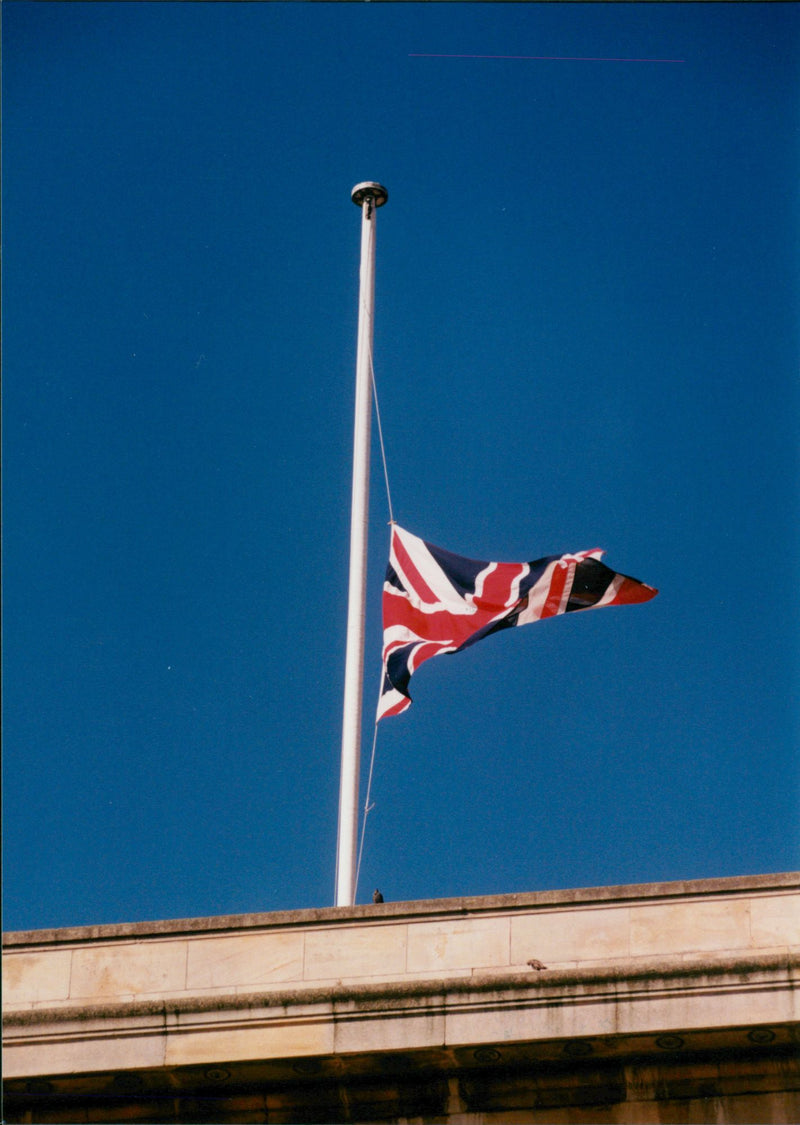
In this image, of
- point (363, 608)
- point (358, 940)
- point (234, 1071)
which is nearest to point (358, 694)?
point (363, 608)

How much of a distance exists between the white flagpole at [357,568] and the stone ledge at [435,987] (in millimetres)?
3116

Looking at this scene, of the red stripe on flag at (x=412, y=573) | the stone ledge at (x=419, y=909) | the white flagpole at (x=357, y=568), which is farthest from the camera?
the red stripe on flag at (x=412, y=573)

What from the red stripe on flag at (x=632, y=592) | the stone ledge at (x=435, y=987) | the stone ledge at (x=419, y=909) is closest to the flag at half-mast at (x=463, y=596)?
the red stripe on flag at (x=632, y=592)

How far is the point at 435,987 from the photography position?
15227 mm

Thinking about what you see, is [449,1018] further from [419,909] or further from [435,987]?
[419,909]

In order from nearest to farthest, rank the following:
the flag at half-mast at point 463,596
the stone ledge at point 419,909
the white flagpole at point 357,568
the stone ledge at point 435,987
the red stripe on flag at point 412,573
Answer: the stone ledge at point 435,987, the stone ledge at point 419,909, the white flagpole at point 357,568, the flag at half-mast at point 463,596, the red stripe on flag at point 412,573

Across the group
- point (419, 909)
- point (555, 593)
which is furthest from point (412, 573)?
point (419, 909)

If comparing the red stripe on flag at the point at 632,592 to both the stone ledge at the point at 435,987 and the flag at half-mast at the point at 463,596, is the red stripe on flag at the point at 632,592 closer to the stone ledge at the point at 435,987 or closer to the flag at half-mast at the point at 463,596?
the flag at half-mast at the point at 463,596

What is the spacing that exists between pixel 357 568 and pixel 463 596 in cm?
138

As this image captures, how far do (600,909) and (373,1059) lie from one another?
2.45 m

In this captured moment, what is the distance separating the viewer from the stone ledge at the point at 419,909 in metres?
16.1

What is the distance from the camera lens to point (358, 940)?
16672mm

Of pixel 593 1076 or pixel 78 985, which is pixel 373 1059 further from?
pixel 78 985

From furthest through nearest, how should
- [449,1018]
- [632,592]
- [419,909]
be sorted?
[632,592], [419,909], [449,1018]
